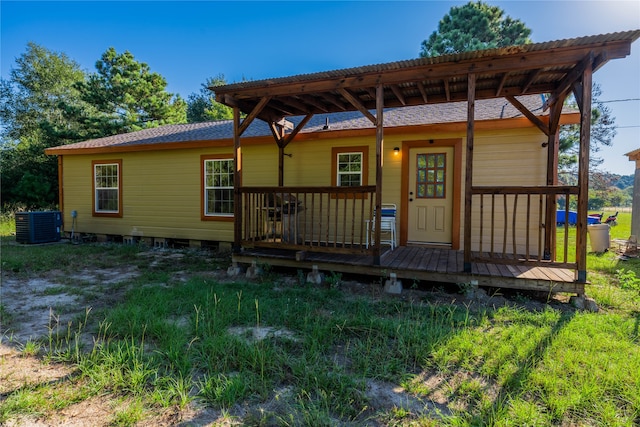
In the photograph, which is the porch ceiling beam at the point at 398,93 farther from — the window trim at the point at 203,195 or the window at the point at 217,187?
the window trim at the point at 203,195

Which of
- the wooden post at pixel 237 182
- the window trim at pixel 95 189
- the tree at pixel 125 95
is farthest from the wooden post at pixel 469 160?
the tree at pixel 125 95

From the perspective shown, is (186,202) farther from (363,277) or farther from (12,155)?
(12,155)

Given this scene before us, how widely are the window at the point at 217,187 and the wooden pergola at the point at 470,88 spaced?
7.05 ft

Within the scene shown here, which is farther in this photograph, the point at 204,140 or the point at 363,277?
the point at 204,140

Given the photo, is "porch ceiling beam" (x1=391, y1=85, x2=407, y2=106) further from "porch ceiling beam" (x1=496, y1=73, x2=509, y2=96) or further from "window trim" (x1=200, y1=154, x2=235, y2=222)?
"window trim" (x1=200, y1=154, x2=235, y2=222)

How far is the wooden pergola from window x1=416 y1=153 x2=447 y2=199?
112cm

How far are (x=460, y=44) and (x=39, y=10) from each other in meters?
17.8

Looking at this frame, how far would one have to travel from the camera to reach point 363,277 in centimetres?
503

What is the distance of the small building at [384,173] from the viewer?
12.8ft

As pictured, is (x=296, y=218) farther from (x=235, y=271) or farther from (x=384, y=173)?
(x=384, y=173)

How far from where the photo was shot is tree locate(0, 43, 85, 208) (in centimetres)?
1636

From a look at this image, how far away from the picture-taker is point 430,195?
610cm

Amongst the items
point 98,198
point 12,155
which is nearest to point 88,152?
point 98,198

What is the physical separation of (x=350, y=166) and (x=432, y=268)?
3007 millimetres
